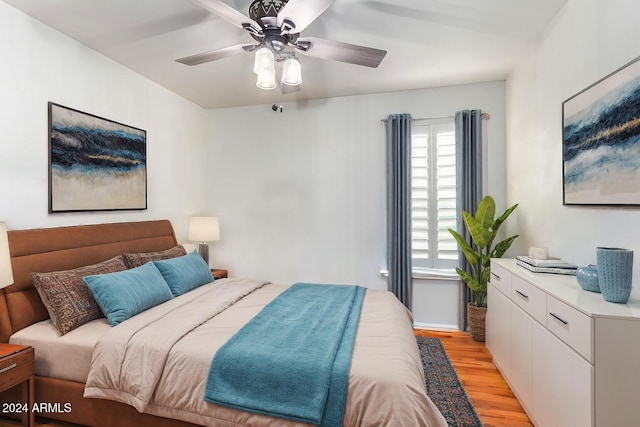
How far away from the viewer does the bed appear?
141 cm

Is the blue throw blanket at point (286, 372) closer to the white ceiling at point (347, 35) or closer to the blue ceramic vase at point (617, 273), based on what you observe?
the blue ceramic vase at point (617, 273)

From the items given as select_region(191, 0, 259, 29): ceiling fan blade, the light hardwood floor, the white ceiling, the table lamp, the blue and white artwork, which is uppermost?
the white ceiling

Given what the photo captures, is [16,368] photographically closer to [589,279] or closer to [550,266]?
[589,279]

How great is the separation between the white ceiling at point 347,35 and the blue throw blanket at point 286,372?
2.16m

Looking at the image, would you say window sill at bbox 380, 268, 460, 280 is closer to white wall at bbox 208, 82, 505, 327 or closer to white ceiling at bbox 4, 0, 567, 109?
white wall at bbox 208, 82, 505, 327

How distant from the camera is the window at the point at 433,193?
362 cm

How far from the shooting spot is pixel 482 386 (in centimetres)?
242

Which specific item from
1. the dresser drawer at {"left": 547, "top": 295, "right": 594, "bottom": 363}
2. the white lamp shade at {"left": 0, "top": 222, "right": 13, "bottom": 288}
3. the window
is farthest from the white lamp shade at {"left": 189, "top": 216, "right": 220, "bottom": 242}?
the dresser drawer at {"left": 547, "top": 295, "right": 594, "bottom": 363}

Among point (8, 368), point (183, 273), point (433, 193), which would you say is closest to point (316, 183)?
point (433, 193)

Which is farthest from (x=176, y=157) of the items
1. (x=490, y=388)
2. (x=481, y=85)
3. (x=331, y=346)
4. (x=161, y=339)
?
(x=490, y=388)

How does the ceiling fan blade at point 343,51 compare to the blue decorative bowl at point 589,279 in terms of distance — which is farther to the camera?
the ceiling fan blade at point 343,51

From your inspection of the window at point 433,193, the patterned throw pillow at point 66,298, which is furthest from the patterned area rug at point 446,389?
the patterned throw pillow at point 66,298

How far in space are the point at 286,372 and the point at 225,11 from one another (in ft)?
6.28

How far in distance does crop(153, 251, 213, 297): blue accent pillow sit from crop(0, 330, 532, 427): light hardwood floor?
107cm
